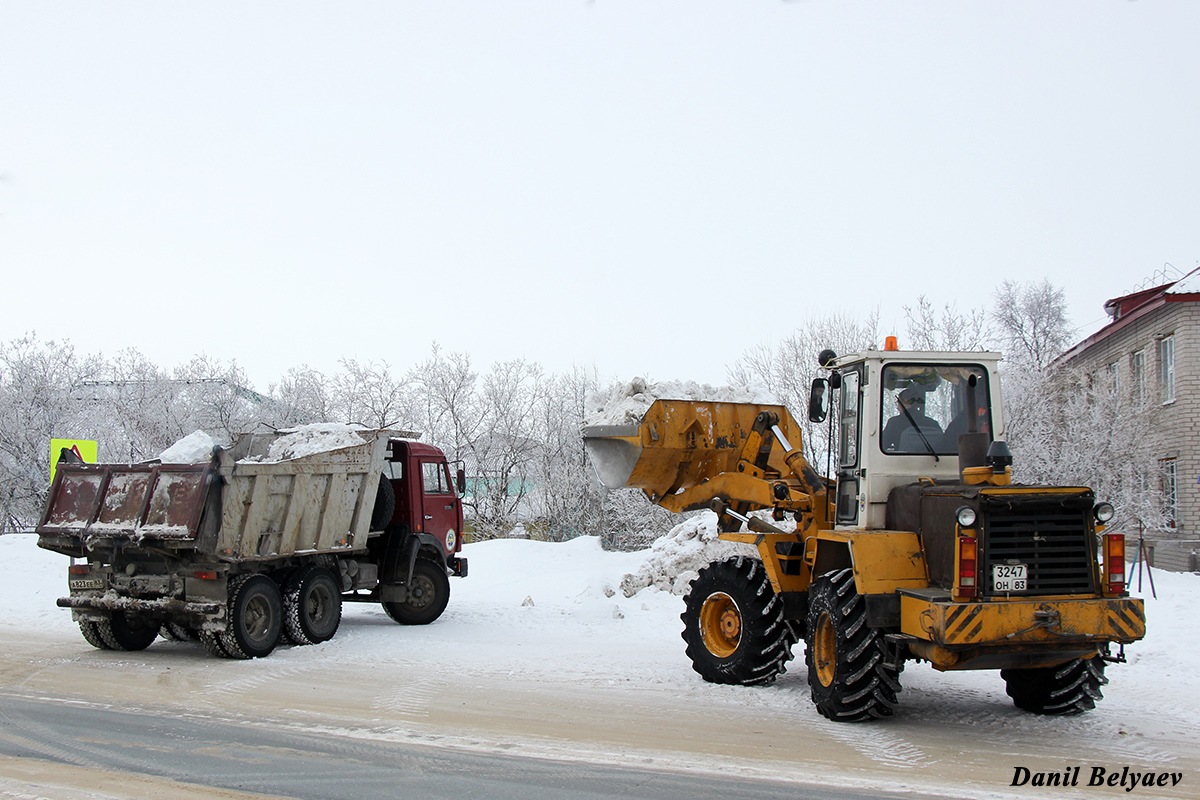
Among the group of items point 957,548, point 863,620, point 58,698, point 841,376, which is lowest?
point 58,698

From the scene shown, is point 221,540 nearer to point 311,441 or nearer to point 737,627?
point 311,441

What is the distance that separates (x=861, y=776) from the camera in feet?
19.3

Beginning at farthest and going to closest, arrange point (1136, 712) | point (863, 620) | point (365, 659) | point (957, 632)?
point (365, 659) → point (1136, 712) → point (863, 620) → point (957, 632)

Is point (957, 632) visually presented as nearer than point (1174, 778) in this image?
No

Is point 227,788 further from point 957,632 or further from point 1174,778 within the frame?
point 1174,778

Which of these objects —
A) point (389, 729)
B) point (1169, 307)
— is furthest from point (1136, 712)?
point (1169, 307)

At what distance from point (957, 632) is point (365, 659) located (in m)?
6.61

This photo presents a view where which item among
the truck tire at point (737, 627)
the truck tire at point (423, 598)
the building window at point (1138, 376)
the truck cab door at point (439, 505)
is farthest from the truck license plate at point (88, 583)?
the building window at point (1138, 376)

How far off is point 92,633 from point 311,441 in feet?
10.8

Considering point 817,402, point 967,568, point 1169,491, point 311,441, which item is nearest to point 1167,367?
point 1169,491

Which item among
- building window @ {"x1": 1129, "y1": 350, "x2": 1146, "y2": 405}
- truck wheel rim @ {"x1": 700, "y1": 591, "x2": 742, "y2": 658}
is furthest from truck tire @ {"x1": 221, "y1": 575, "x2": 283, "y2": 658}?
building window @ {"x1": 1129, "y1": 350, "x2": 1146, "y2": 405}

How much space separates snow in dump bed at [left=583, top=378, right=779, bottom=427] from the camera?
9305 mm

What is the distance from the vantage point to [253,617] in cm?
1098

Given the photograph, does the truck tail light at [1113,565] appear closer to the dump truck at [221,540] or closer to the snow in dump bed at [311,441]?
the dump truck at [221,540]
